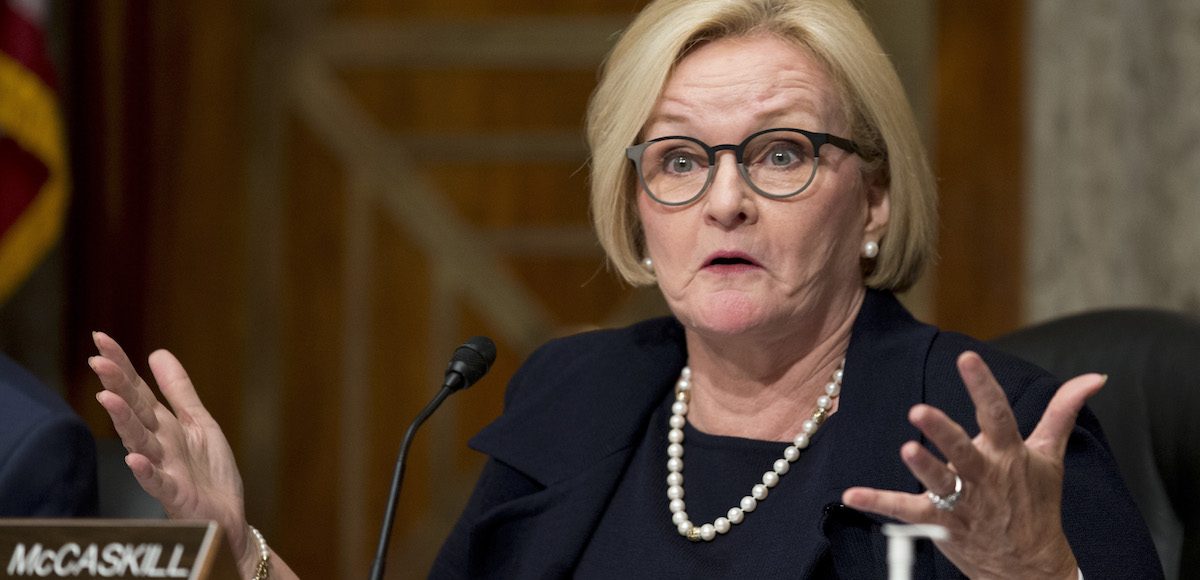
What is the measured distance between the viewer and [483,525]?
1.83 m

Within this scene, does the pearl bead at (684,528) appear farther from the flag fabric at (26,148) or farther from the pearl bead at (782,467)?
the flag fabric at (26,148)

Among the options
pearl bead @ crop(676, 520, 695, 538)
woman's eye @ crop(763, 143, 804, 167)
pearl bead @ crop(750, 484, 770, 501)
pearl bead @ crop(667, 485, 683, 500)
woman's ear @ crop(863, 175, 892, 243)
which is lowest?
pearl bead @ crop(676, 520, 695, 538)

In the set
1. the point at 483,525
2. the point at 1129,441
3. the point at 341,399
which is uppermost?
the point at 1129,441

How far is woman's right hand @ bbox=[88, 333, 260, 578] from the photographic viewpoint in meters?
1.49

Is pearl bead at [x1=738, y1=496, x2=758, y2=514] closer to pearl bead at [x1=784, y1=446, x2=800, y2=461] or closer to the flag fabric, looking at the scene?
pearl bead at [x1=784, y1=446, x2=800, y2=461]

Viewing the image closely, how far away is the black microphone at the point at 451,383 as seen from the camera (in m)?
1.47

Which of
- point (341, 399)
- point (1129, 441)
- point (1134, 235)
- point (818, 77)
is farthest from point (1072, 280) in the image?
point (341, 399)

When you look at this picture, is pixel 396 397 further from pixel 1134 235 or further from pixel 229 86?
pixel 1134 235

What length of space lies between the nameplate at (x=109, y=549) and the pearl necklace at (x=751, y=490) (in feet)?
2.32

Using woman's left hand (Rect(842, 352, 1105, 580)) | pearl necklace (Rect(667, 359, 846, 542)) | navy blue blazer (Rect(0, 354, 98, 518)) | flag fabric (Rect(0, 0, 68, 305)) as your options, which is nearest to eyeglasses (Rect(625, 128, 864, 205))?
pearl necklace (Rect(667, 359, 846, 542))

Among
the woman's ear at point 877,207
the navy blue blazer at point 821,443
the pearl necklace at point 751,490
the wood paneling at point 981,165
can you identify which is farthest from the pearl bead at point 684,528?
the wood paneling at point 981,165

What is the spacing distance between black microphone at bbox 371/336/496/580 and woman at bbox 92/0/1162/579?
0.80ft

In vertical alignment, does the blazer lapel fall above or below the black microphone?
below

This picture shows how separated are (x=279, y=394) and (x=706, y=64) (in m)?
2.78
